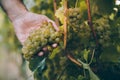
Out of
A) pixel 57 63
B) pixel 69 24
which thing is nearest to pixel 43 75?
pixel 57 63

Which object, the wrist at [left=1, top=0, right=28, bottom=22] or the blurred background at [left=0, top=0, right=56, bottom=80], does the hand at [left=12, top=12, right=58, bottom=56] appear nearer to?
the wrist at [left=1, top=0, right=28, bottom=22]

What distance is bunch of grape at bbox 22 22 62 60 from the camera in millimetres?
1419

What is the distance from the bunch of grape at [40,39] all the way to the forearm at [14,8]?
1.16ft

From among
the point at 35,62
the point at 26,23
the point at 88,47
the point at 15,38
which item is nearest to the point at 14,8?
the point at 26,23

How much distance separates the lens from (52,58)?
1.49 m

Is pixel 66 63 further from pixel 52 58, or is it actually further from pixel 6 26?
pixel 6 26

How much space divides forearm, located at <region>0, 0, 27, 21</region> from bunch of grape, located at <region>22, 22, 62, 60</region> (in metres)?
0.35

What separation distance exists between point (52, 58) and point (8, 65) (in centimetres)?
797

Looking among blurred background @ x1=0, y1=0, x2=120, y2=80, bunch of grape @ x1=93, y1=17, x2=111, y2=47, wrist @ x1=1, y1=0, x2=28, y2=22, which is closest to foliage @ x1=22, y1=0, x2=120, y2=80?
bunch of grape @ x1=93, y1=17, x2=111, y2=47

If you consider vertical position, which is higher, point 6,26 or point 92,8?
point 92,8

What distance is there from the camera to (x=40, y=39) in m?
1.42

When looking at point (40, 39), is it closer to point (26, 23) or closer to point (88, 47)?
point (88, 47)

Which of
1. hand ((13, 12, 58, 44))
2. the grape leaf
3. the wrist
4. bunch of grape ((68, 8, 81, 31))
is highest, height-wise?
bunch of grape ((68, 8, 81, 31))

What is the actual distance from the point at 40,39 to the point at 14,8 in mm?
447
